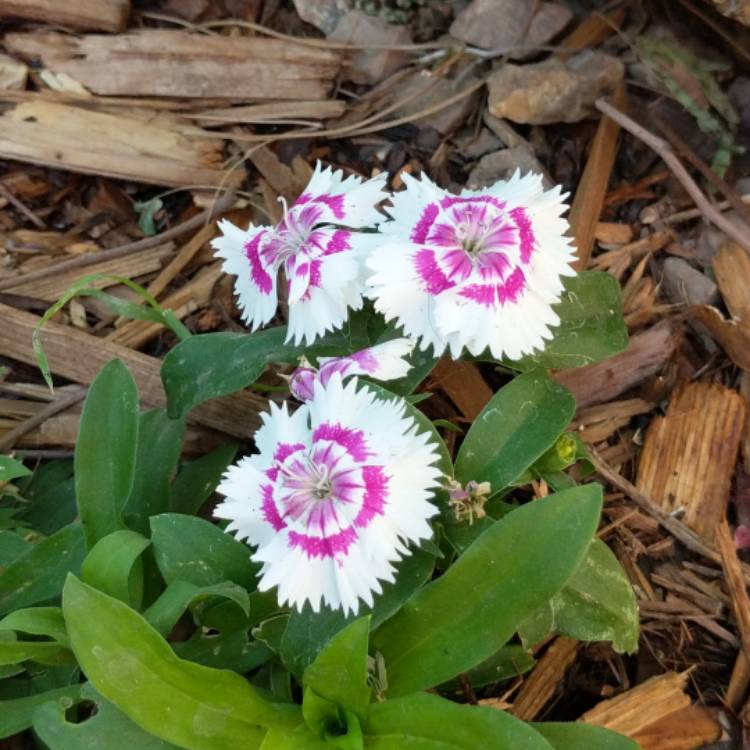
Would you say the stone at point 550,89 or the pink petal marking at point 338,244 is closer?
the pink petal marking at point 338,244

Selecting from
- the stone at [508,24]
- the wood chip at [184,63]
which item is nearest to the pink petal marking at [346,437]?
the wood chip at [184,63]

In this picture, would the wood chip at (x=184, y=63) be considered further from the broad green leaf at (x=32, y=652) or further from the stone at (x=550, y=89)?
the broad green leaf at (x=32, y=652)

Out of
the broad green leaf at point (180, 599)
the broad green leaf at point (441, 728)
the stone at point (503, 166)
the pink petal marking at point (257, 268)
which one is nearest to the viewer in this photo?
the broad green leaf at point (441, 728)

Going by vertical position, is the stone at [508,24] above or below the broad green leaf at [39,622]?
above

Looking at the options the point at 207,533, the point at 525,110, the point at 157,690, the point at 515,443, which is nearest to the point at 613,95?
the point at 525,110

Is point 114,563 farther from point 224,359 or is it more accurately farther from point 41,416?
point 41,416
